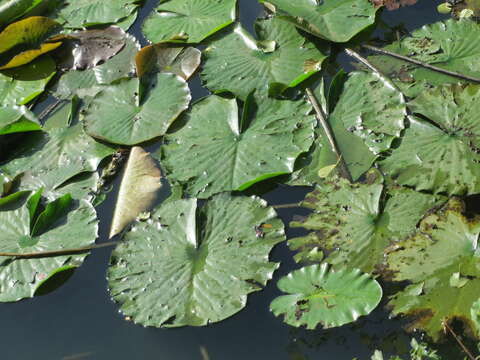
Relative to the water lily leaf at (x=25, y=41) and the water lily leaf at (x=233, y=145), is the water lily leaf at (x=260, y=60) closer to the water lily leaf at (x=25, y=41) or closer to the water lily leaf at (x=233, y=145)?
the water lily leaf at (x=233, y=145)

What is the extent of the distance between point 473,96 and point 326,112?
23.0 inches

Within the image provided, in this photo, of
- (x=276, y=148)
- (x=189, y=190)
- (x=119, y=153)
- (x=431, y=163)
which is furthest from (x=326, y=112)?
(x=119, y=153)

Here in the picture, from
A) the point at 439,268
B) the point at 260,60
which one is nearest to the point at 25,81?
the point at 260,60

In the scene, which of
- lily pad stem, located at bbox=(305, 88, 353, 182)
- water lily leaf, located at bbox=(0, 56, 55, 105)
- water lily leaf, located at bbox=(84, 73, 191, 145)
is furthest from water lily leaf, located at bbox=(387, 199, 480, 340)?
water lily leaf, located at bbox=(0, 56, 55, 105)

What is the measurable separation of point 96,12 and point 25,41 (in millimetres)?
417

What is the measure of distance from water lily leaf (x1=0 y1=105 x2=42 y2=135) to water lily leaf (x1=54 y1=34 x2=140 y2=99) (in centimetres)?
21

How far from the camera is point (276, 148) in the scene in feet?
8.16

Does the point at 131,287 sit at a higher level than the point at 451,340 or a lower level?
higher

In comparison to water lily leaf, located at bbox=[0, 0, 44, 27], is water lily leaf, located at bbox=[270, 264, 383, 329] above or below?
below

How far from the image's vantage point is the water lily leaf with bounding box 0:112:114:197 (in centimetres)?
267

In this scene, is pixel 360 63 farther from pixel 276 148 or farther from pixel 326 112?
pixel 276 148

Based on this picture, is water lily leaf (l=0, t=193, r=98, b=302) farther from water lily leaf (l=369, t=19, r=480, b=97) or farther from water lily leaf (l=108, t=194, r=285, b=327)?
water lily leaf (l=369, t=19, r=480, b=97)

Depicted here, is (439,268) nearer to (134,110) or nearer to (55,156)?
(134,110)

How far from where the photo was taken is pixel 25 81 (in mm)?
3146
